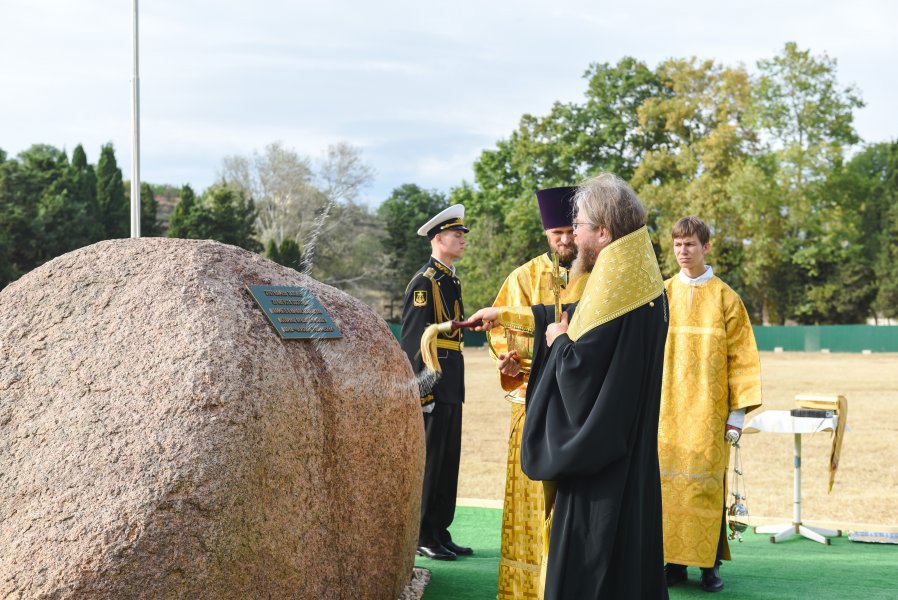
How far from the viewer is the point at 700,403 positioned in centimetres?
569

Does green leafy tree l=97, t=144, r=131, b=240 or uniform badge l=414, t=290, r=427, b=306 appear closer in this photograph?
uniform badge l=414, t=290, r=427, b=306

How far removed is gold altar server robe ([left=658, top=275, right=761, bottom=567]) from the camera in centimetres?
Result: 553

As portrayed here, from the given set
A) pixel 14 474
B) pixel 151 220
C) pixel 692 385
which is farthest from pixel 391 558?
pixel 151 220

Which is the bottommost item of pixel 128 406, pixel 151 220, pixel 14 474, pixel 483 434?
pixel 483 434

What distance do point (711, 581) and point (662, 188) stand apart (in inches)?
1256

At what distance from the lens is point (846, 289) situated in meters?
45.1

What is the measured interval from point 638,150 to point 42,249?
2438cm

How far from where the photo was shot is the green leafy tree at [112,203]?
3834 cm

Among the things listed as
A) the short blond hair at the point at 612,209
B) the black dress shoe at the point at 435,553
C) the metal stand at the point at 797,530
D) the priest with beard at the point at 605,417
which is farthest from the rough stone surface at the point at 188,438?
the metal stand at the point at 797,530

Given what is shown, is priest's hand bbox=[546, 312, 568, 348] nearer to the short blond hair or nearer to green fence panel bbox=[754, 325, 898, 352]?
the short blond hair

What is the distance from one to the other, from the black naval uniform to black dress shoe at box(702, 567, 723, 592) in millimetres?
1640

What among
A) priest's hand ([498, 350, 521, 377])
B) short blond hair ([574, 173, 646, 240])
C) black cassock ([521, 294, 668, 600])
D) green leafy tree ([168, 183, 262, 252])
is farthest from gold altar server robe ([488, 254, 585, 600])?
green leafy tree ([168, 183, 262, 252])

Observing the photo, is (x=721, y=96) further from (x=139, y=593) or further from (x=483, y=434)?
(x=139, y=593)

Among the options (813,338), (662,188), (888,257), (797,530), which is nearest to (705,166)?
(662,188)
